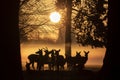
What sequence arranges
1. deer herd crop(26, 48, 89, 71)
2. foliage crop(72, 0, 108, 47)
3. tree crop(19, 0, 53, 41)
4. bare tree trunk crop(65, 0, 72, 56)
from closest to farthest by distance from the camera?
deer herd crop(26, 48, 89, 71)
foliage crop(72, 0, 108, 47)
tree crop(19, 0, 53, 41)
bare tree trunk crop(65, 0, 72, 56)

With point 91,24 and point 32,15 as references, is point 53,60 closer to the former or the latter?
point 91,24

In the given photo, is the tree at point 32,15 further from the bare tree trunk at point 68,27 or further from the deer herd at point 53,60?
the deer herd at point 53,60

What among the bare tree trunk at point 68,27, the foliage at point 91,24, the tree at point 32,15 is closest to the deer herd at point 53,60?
the foliage at point 91,24

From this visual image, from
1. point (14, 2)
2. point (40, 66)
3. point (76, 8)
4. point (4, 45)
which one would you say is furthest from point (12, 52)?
point (76, 8)

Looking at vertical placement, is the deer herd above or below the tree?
below

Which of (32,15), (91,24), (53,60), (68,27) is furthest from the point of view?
(68,27)

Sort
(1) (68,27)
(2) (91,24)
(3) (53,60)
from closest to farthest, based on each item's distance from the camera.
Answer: (3) (53,60), (2) (91,24), (1) (68,27)

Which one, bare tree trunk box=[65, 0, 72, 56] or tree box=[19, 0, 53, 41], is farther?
bare tree trunk box=[65, 0, 72, 56]

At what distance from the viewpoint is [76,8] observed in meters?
36.7

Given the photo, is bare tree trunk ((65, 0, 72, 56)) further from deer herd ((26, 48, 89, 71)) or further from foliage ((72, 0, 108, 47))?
deer herd ((26, 48, 89, 71))

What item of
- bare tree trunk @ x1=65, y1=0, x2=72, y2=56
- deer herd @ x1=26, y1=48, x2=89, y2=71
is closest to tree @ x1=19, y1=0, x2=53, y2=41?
bare tree trunk @ x1=65, y1=0, x2=72, y2=56

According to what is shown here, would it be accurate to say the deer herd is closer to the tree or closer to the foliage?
the foliage

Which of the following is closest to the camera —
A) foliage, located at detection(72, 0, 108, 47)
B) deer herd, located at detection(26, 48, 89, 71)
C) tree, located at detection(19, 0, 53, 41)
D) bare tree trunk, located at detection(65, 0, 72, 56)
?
deer herd, located at detection(26, 48, 89, 71)

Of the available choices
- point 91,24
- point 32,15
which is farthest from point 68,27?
point 32,15
